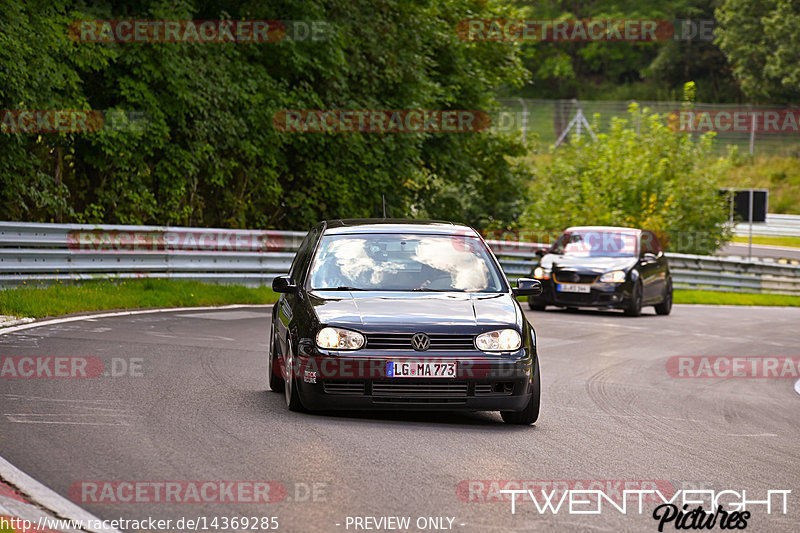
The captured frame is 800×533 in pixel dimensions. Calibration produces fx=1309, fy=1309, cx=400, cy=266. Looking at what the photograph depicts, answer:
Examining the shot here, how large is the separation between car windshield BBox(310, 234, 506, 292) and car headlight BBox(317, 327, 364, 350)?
96 centimetres

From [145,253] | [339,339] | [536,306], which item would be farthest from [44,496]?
[536,306]

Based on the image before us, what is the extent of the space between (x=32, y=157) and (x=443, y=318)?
13.8 meters

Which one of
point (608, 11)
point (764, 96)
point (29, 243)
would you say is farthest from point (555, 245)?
point (608, 11)

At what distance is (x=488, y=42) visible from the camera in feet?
116

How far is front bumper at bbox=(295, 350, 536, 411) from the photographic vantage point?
8930 mm

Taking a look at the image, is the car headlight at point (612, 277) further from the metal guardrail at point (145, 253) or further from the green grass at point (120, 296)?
the metal guardrail at point (145, 253)

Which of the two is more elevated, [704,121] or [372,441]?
[704,121]

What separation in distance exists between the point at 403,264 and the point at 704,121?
176ft

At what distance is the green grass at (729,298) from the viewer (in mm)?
32156

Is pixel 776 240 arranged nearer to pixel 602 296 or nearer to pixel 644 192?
pixel 644 192

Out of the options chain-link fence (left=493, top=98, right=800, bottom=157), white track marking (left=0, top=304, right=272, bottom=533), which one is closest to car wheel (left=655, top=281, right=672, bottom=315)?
white track marking (left=0, top=304, right=272, bottom=533)

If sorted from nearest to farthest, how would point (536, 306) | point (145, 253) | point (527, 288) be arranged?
point (527, 288)
point (145, 253)
point (536, 306)

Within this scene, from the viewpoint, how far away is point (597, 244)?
24.4m

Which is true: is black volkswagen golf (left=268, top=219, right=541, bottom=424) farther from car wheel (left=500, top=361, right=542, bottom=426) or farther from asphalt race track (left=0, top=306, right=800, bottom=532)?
asphalt race track (left=0, top=306, right=800, bottom=532)
